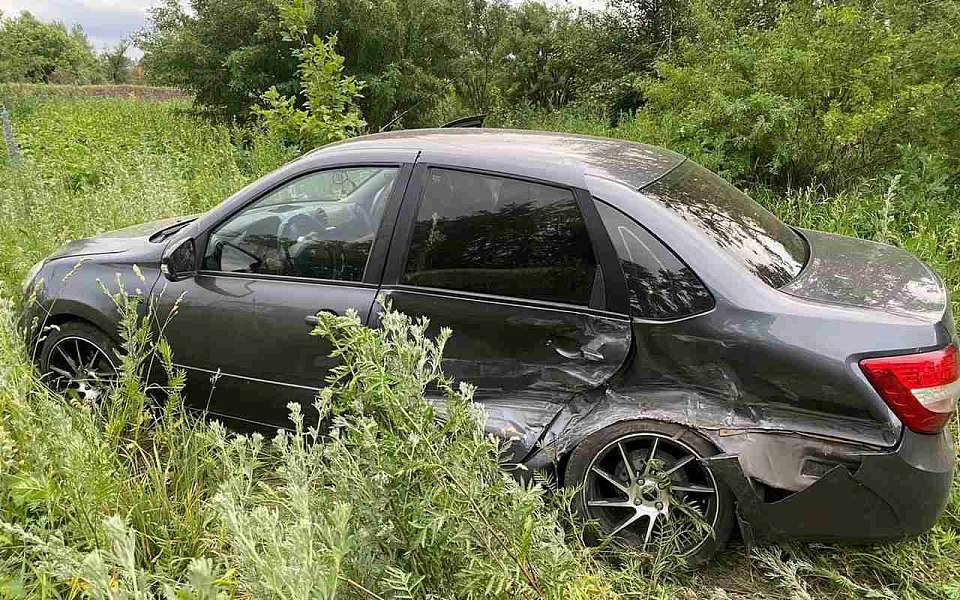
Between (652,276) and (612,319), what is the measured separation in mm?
228

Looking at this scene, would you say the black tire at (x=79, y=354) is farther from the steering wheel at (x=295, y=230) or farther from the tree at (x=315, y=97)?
the tree at (x=315, y=97)

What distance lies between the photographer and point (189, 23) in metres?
12.1

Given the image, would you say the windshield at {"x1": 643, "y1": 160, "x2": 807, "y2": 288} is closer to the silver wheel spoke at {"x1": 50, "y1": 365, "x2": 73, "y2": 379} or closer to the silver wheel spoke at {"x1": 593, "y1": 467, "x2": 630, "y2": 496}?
the silver wheel spoke at {"x1": 593, "y1": 467, "x2": 630, "y2": 496}

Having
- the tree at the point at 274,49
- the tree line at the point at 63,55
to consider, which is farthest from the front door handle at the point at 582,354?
the tree line at the point at 63,55

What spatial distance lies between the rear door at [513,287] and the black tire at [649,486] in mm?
231

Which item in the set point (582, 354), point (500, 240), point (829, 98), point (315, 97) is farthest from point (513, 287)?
point (315, 97)

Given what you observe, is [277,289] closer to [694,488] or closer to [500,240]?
[500,240]

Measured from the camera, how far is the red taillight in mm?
2164

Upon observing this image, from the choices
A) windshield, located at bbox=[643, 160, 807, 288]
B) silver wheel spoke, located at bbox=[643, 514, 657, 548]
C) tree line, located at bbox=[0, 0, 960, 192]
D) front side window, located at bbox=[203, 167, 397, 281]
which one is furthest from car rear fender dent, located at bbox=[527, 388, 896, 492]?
tree line, located at bbox=[0, 0, 960, 192]

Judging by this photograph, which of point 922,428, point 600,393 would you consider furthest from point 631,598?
point 922,428

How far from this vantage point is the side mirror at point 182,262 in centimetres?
323

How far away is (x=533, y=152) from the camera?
2.87m

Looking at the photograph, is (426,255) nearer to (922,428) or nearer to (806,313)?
(806,313)

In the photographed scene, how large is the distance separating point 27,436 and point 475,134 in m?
2.32
